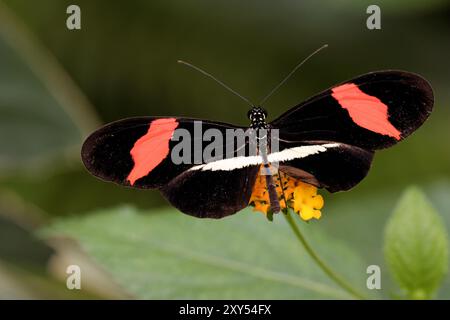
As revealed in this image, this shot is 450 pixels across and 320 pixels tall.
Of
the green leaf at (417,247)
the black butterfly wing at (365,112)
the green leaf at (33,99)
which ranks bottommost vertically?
the green leaf at (417,247)

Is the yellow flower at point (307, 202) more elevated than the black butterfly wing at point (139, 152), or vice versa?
the black butterfly wing at point (139, 152)

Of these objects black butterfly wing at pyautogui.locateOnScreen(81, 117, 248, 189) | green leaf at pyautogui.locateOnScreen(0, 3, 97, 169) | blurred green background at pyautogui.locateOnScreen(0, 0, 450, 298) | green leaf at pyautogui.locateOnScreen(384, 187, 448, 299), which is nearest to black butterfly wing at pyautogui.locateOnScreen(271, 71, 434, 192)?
black butterfly wing at pyautogui.locateOnScreen(81, 117, 248, 189)

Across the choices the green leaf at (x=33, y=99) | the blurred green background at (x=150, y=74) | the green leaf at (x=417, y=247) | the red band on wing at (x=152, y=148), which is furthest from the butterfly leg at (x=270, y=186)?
the green leaf at (x=33, y=99)

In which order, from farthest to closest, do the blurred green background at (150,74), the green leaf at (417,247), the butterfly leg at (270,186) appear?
the blurred green background at (150,74) < the green leaf at (417,247) < the butterfly leg at (270,186)

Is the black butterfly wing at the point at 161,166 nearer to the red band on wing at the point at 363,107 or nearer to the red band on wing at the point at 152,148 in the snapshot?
the red band on wing at the point at 152,148

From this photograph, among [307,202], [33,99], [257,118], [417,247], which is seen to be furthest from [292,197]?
[33,99]

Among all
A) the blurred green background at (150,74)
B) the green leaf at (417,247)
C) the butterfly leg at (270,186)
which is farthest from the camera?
Answer: the blurred green background at (150,74)

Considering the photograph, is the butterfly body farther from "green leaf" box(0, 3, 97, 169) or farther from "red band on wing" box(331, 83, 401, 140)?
"green leaf" box(0, 3, 97, 169)

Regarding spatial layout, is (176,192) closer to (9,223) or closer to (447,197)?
(447,197)
